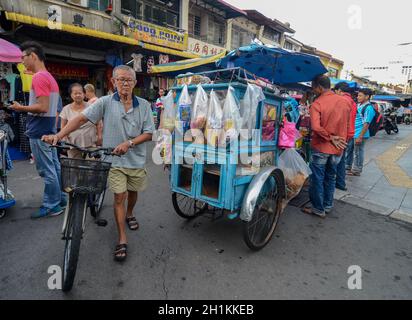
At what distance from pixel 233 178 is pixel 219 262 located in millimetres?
847

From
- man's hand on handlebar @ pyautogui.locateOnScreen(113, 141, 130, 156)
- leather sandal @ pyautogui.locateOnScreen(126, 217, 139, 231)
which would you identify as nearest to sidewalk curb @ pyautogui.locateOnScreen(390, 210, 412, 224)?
leather sandal @ pyautogui.locateOnScreen(126, 217, 139, 231)

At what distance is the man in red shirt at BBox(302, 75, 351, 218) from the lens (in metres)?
3.44

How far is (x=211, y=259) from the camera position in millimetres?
2562

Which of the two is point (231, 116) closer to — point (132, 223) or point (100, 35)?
point (132, 223)

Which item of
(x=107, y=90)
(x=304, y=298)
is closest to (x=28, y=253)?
(x=304, y=298)

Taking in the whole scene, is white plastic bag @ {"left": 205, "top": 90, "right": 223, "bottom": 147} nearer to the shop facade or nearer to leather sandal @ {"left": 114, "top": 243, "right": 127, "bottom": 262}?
leather sandal @ {"left": 114, "top": 243, "right": 127, "bottom": 262}

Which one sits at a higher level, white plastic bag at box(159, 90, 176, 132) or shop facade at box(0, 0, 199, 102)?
shop facade at box(0, 0, 199, 102)

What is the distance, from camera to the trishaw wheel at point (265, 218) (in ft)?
9.09

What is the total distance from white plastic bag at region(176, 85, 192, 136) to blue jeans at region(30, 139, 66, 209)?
1725mm

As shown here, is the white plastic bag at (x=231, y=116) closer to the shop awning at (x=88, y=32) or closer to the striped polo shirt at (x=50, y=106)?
the striped polo shirt at (x=50, y=106)

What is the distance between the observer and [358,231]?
10.9 feet

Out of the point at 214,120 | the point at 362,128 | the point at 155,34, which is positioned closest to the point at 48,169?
the point at 214,120

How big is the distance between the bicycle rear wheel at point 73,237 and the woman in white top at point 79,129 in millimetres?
1479
